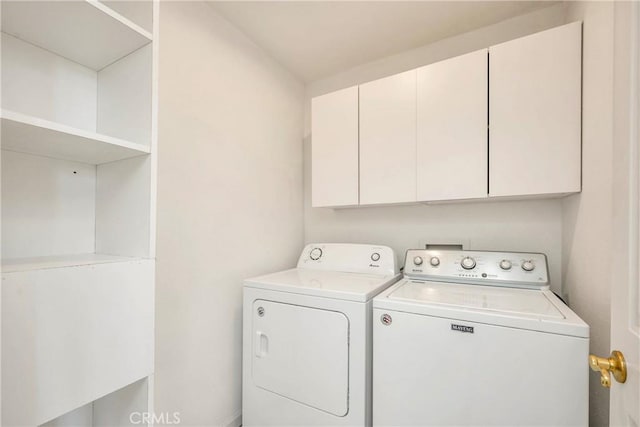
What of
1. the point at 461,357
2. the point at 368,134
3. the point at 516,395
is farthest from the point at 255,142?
the point at 516,395

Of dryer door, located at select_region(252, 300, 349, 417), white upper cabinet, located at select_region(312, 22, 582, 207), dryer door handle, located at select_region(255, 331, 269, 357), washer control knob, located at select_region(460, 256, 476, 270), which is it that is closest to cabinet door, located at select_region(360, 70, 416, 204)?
white upper cabinet, located at select_region(312, 22, 582, 207)

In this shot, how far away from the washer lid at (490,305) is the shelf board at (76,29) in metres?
1.40

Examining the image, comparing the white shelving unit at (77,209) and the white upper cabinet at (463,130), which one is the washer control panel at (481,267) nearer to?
the white upper cabinet at (463,130)

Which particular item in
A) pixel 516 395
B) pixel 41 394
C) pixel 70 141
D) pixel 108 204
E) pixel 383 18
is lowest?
pixel 516 395

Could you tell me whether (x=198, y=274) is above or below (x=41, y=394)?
above

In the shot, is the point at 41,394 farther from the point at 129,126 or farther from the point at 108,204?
the point at 129,126

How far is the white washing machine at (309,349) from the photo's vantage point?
49.8 inches

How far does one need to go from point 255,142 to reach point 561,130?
5.69 feet

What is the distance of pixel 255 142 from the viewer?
1.94m

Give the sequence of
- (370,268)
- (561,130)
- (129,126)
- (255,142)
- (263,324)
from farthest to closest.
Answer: (255,142), (370,268), (263,324), (561,130), (129,126)

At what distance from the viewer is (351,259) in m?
1.90

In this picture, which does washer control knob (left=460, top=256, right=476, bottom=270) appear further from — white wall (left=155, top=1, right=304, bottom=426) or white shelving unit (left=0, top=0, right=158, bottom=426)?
white shelving unit (left=0, top=0, right=158, bottom=426)

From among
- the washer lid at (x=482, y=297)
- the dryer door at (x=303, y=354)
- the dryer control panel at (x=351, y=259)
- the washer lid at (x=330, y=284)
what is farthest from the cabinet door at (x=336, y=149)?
the dryer door at (x=303, y=354)

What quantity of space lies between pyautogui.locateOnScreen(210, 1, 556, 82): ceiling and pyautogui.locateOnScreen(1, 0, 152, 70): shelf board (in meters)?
0.90
